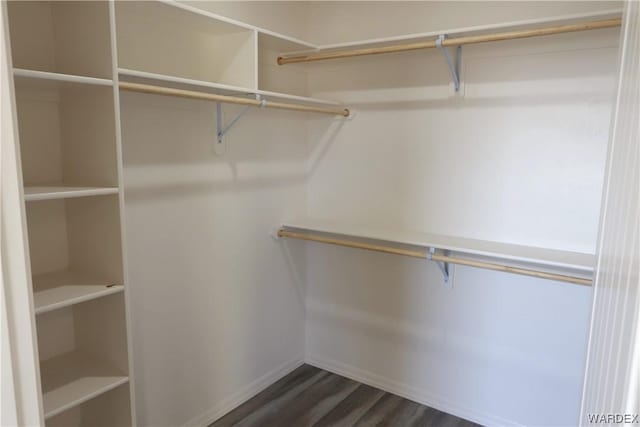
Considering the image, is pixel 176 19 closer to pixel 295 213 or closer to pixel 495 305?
pixel 295 213

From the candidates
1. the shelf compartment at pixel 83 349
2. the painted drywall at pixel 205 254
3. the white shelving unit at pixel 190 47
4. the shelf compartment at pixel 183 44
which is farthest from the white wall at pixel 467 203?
the shelf compartment at pixel 83 349

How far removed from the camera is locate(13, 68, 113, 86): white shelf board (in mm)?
1167

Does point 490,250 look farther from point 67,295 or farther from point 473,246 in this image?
point 67,295

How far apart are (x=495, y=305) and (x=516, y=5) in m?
1.50

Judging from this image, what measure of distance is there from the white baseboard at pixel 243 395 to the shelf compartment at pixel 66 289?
1.14m

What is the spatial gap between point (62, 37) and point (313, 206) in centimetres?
176

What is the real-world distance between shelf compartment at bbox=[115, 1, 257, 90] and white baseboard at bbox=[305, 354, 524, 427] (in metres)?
1.90

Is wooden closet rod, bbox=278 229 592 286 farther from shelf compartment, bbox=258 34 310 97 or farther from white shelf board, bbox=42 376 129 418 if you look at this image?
white shelf board, bbox=42 376 129 418

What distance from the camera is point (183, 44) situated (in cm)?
210

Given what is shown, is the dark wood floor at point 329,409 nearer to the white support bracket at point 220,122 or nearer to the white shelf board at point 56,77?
the white support bracket at point 220,122

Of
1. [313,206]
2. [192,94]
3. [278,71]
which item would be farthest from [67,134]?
[313,206]

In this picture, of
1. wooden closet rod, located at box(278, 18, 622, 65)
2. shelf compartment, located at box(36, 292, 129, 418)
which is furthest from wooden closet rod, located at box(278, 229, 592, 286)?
shelf compartment, located at box(36, 292, 129, 418)

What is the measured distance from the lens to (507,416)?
2408mm

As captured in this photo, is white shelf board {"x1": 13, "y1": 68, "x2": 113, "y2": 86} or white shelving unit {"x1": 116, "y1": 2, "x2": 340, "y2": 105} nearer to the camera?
white shelf board {"x1": 13, "y1": 68, "x2": 113, "y2": 86}
